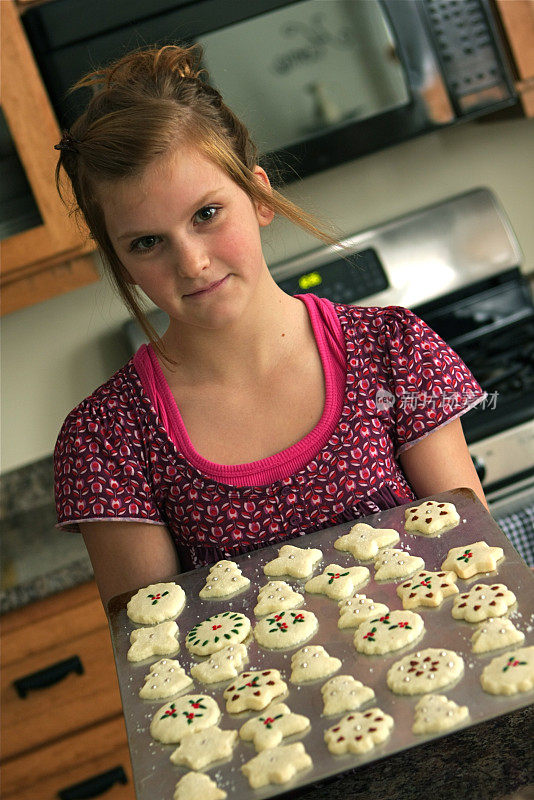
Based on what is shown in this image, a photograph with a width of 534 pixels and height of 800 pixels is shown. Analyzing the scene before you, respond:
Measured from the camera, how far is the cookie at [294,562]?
0.82m

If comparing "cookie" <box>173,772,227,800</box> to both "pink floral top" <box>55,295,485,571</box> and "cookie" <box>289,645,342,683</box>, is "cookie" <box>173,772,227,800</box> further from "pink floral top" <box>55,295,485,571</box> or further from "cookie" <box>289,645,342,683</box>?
"pink floral top" <box>55,295,485,571</box>

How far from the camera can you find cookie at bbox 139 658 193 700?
0.71 meters

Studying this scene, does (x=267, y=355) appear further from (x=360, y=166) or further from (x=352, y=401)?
(x=360, y=166)

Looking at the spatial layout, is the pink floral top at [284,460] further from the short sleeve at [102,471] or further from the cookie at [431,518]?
the cookie at [431,518]

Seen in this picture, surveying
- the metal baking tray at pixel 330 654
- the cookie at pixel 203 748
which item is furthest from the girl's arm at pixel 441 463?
the cookie at pixel 203 748

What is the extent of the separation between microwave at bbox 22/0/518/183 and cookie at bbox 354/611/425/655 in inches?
48.1

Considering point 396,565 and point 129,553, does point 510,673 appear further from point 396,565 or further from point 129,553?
point 129,553

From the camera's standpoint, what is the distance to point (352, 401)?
1.00 metres

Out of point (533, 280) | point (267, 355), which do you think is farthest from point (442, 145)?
point (267, 355)

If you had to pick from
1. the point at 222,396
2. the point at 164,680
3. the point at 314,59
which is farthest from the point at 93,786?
the point at 314,59

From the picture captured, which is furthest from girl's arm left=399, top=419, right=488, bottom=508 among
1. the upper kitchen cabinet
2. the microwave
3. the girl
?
the upper kitchen cabinet

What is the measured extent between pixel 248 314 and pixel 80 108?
95 cm

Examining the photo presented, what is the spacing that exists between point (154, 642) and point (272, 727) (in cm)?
19

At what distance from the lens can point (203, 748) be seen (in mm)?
629
